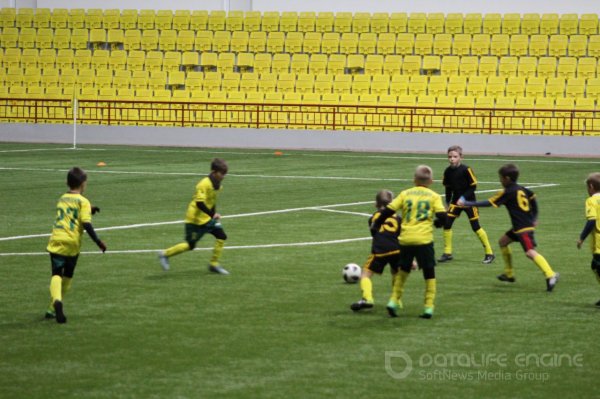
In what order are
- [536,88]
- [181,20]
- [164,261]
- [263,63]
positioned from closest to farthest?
[164,261] < [536,88] < [263,63] < [181,20]

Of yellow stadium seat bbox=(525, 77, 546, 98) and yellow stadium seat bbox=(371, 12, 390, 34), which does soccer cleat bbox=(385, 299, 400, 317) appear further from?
yellow stadium seat bbox=(371, 12, 390, 34)

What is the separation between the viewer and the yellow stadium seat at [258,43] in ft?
154

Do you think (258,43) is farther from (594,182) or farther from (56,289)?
(56,289)

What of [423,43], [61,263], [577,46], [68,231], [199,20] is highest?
[199,20]

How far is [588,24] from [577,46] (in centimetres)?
110

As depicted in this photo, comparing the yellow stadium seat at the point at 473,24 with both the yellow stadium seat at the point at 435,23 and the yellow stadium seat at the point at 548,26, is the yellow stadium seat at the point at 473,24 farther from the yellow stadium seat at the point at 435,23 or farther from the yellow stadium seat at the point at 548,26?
the yellow stadium seat at the point at 548,26

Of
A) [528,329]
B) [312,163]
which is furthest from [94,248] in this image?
[312,163]

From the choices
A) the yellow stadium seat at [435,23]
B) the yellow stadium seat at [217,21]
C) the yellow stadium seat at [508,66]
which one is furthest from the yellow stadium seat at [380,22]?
the yellow stadium seat at [217,21]

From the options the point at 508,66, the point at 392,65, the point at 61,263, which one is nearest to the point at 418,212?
the point at 61,263

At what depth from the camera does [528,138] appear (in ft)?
125

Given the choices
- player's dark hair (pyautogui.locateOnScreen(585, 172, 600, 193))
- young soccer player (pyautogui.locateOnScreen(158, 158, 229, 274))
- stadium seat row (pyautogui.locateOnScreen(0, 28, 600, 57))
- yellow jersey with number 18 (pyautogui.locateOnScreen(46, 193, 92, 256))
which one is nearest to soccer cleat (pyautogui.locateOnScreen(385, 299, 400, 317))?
player's dark hair (pyautogui.locateOnScreen(585, 172, 600, 193))

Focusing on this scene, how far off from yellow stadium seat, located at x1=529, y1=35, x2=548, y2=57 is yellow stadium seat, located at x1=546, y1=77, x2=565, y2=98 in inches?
76.7

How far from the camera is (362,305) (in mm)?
11844
